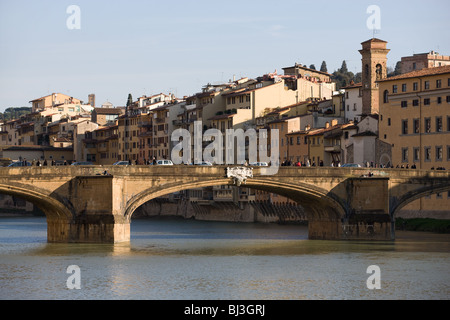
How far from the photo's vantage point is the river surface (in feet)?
145

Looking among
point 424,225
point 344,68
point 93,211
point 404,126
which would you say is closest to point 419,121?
point 404,126

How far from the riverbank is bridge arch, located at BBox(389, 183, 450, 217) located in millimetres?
6136

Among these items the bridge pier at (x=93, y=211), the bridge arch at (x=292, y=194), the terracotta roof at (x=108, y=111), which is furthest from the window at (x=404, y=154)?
the terracotta roof at (x=108, y=111)

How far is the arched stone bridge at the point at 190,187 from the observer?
6438 centimetres

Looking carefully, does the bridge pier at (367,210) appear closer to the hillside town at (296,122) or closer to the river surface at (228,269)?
the river surface at (228,269)

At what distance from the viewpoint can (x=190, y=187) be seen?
6794 cm

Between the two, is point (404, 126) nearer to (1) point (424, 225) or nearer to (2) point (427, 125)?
(2) point (427, 125)

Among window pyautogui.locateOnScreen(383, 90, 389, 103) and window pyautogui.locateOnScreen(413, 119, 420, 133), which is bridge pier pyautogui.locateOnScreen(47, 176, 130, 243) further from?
window pyautogui.locateOnScreen(383, 90, 389, 103)

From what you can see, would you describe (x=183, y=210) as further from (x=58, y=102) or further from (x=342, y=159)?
(x=58, y=102)

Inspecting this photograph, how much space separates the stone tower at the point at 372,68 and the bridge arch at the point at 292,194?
86.3ft

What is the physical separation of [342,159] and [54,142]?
5655 centimetres

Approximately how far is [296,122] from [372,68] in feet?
36.1

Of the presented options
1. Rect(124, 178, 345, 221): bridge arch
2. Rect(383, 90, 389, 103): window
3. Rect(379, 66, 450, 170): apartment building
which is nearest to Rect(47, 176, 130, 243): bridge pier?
Rect(124, 178, 345, 221): bridge arch
